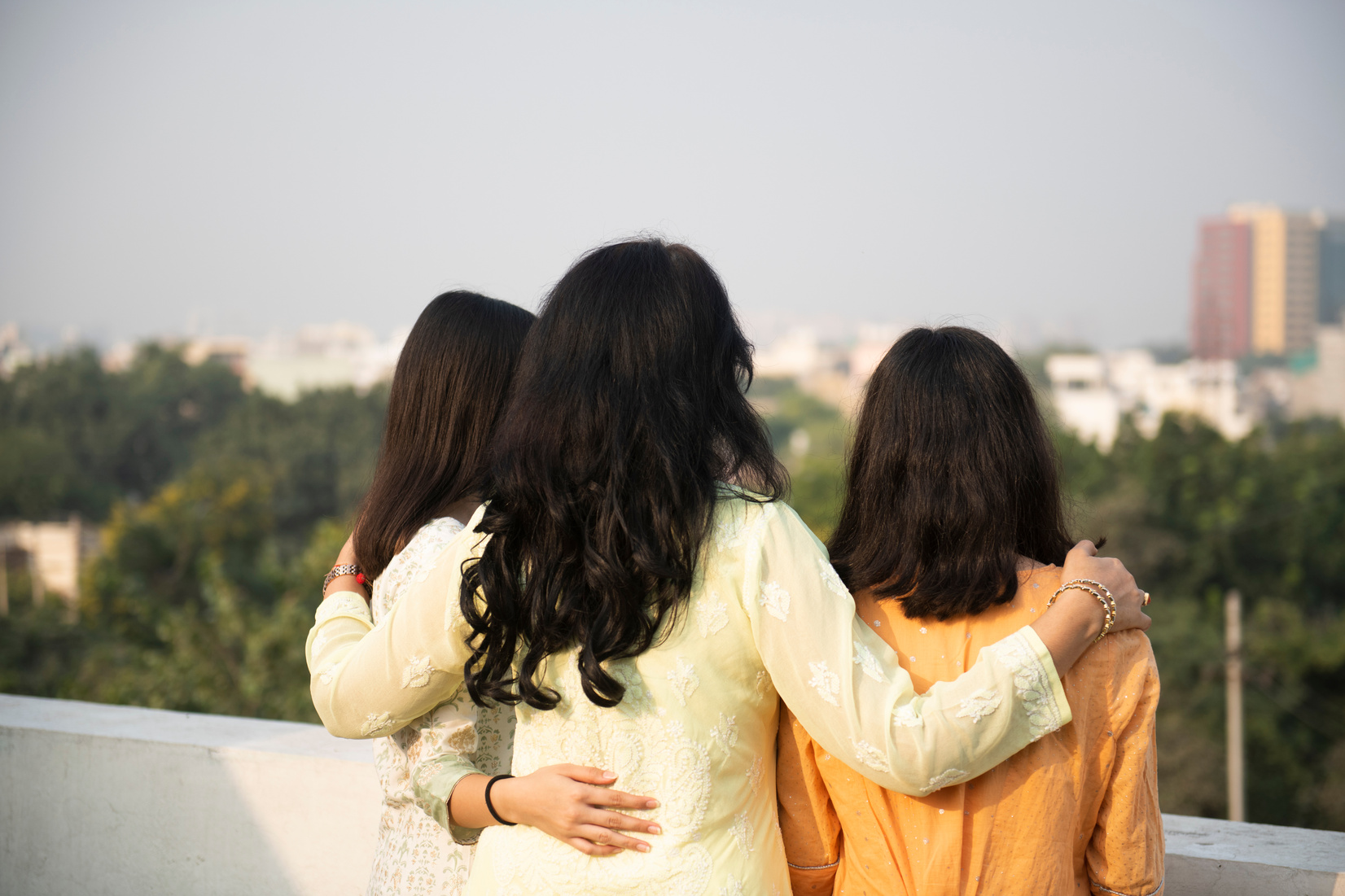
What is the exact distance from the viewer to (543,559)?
0.88 m

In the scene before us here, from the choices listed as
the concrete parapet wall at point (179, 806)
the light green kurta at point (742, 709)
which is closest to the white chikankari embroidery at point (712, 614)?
the light green kurta at point (742, 709)

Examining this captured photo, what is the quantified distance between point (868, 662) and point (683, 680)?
155mm

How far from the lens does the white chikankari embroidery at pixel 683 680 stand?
89cm

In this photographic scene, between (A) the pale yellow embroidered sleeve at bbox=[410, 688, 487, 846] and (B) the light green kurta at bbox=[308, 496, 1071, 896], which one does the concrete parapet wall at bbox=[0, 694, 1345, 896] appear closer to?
(A) the pale yellow embroidered sleeve at bbox=[410, 688, 487, 846]

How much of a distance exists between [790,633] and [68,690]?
10318mm

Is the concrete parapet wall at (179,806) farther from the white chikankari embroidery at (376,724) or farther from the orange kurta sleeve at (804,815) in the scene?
the orange kurta sleeve at (804,815)

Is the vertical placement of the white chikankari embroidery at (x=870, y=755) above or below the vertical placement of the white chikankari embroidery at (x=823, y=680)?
below

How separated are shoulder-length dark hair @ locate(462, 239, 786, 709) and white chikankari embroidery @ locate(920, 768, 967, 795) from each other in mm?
262

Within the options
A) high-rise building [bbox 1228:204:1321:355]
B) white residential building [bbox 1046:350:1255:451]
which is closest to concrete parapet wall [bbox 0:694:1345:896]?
white residential building [bbox 1046:350:1255:451]

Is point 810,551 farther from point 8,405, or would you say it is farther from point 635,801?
point 8,405

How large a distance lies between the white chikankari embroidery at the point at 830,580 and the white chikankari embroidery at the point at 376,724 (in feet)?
1.48

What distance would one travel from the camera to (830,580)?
883 millimetres

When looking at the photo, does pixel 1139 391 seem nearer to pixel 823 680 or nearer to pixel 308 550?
pixel 308 550

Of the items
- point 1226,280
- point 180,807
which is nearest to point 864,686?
point 180,807
